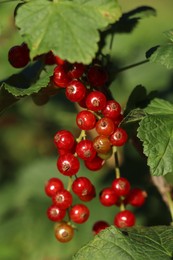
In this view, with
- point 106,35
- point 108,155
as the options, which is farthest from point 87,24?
point 106,35

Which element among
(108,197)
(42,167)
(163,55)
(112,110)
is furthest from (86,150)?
(42,167)

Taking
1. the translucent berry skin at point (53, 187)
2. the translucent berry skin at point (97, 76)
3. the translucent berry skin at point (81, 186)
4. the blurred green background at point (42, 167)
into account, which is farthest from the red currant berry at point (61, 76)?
the blurred green background at point (42, 167)

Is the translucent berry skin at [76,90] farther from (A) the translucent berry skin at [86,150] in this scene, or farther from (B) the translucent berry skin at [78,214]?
(B) the translucent berry skin at [78,214]

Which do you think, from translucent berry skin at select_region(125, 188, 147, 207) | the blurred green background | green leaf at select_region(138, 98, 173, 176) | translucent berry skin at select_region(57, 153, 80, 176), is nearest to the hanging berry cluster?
translucent berry skin at select_region(57, 153, 80, 176)

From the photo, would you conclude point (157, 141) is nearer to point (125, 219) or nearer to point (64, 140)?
point (64, 140)

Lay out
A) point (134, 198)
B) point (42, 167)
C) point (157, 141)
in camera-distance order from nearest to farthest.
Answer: point (157, 141), point (134, 198), point (42, 167)

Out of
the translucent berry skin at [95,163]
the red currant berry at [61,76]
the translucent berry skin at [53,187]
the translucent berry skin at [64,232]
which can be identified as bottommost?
the translucent berry skin at [64,232]
